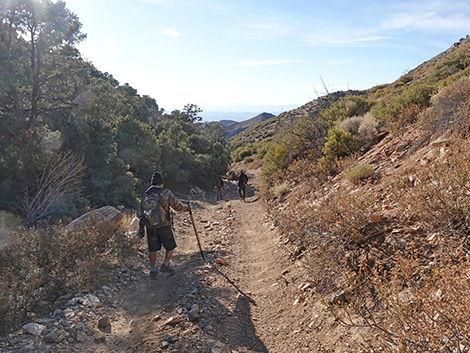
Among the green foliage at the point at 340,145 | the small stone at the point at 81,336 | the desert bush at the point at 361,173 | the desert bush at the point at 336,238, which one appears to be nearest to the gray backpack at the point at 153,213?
the small stone at the point at 81,336

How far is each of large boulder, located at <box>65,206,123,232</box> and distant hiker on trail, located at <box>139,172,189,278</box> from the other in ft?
5.19

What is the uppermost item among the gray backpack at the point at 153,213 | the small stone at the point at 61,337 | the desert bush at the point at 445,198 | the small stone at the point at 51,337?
the gray backpack at the point at 153,213

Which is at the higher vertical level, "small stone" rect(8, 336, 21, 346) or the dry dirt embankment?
"small stone" rect(8, 336, 21, 346)

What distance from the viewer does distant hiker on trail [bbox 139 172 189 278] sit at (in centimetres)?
605

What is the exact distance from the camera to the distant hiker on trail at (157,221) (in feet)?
19.9

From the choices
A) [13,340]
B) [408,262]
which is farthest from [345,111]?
[13,340]

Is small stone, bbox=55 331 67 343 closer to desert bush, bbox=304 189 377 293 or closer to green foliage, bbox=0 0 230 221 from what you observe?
desert bush, bbox=304 189 377 293

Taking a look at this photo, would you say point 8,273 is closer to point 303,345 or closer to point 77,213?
point 303,345

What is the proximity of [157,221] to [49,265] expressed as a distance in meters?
A: 2.02

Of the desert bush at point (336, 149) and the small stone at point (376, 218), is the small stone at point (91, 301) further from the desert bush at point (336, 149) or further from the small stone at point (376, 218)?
the desert bush at point (336, 149)

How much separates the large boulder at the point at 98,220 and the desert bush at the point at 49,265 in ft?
1.06

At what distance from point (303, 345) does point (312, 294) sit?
969mm

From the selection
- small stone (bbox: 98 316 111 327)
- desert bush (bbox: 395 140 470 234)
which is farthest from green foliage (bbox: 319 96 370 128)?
small stone (bbox: 98 316 111 327)

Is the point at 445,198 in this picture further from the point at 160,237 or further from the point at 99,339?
the point at 160,237
